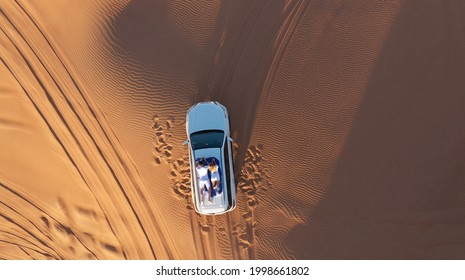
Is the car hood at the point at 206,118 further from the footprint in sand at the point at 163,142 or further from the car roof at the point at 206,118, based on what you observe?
the footprint in sand at the point at 163,142

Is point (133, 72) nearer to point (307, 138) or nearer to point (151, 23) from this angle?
point (151, 23)

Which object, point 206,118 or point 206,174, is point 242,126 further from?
point 206,174

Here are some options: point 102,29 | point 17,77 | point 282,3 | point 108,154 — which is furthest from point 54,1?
point 282,3

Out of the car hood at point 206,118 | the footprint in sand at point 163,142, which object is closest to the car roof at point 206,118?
the car hood at point 206,118

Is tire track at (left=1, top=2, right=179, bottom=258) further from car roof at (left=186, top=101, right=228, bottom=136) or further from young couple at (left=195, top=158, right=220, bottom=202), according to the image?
car roof at (left=186, top=101, right=228, bottom=136)

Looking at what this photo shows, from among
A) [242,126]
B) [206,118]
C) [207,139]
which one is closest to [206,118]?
[206,118]
